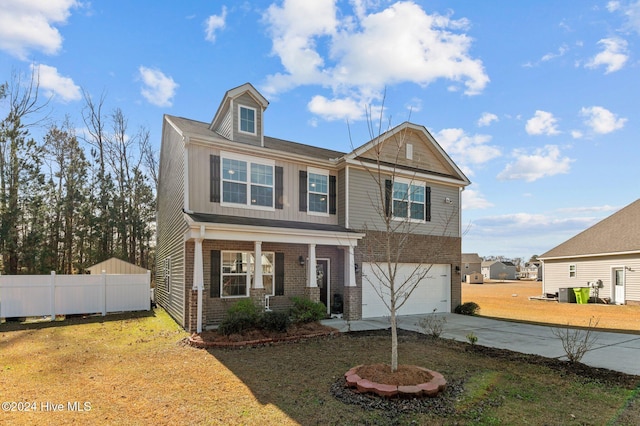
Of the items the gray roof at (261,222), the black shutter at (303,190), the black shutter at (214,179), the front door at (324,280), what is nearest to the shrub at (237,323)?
the gray roof at (261,222)

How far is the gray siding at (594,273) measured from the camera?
19250 mm

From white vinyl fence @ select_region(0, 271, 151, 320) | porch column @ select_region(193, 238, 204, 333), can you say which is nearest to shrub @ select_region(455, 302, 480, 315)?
porch column @ select_region(193, 238, 204, 333)

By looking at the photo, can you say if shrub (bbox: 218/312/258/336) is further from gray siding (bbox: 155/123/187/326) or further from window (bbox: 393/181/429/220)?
window (bbox: 393/181/429/220)

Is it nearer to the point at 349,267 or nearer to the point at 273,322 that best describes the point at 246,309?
the point at 273,322

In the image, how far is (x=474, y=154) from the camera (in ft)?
46.7

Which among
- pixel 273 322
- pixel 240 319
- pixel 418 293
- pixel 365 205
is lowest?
pixel 418 293

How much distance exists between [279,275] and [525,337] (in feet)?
23.5

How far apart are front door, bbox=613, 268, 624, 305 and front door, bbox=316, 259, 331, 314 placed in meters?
18.3

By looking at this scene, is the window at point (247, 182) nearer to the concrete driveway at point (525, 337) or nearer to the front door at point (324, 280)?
the front door at point (324, 280)

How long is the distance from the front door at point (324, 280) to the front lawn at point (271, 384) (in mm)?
3371

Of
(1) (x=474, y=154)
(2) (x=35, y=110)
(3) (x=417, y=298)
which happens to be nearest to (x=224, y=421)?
(3) (x=417, y=298)

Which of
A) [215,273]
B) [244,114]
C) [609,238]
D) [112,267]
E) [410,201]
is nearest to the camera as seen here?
[215,273]

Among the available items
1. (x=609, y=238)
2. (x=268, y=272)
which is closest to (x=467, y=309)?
(x=268, y=272)

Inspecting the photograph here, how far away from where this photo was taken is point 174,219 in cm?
1248
